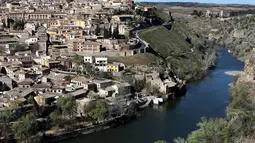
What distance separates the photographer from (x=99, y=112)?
15.5m

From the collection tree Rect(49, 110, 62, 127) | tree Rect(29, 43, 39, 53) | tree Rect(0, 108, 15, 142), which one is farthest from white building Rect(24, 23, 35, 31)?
tree Rect(0, 108, 15, 142)

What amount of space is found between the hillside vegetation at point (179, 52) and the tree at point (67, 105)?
1106 centimetres

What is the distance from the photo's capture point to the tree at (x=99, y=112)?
50.9 feet

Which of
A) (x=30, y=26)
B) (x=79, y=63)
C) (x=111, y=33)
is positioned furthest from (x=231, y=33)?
(x=79, y=63)

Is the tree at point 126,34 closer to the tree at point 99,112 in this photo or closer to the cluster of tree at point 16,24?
the cluster of tree at point 16,24

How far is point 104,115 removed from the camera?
51.6 ft

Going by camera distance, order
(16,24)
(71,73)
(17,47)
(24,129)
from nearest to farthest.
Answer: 1. (24,129)
2. (71,73)
3. (17,47)
4. (16,24)

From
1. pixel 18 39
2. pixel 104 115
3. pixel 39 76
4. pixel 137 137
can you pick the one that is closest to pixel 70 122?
pixel 104 115

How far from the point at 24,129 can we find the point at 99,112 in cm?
318

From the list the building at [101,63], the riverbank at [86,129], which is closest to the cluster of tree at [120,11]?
the building at [101,63]

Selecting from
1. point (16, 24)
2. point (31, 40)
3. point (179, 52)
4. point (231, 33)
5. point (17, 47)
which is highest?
point (16, 24)

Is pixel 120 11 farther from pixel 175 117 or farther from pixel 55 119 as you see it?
pixel 55 119

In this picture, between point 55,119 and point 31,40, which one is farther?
point 31,40

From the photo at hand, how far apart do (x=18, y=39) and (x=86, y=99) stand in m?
9.70
